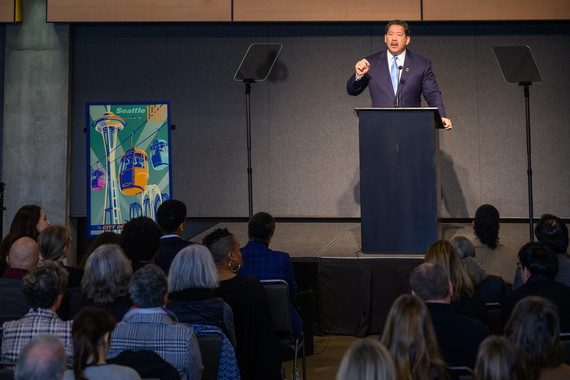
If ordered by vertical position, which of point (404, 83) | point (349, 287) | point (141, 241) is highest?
point (404, 83)

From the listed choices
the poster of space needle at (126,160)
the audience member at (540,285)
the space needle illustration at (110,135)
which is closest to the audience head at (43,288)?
the audience member at (540,285)

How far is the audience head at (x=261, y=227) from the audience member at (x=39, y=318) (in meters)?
1.42

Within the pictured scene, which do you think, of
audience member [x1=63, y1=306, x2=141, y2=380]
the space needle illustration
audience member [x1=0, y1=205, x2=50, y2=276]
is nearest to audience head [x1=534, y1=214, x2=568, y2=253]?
audience member [x1=63, y1=306, x2=141, y2=380]

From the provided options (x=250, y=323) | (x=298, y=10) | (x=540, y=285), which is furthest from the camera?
(x=298, y=10)

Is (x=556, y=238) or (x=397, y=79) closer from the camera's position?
(x=556, y=238)

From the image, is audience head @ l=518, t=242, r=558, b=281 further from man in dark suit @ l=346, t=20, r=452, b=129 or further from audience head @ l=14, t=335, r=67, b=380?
man in dark suit @ l=346, t=20, r=452, b=129

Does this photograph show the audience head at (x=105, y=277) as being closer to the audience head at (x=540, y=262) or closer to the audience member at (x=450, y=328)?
the audience member at (x=450, y=328)

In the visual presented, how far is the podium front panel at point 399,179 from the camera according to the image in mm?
4883

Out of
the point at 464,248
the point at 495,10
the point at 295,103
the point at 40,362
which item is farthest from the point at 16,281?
the point at 495,10

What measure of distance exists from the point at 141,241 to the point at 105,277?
580 mm

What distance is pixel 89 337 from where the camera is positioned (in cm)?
232

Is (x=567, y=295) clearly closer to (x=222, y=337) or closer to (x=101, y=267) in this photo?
(x=222, y=337)

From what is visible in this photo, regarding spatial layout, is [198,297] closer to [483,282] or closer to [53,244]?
[53,244]

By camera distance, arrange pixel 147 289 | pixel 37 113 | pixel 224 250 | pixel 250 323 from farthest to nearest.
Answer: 1. pixel 37 113
2. pixel 224 250
3. pixel 250 323
4. pixel 147 289
